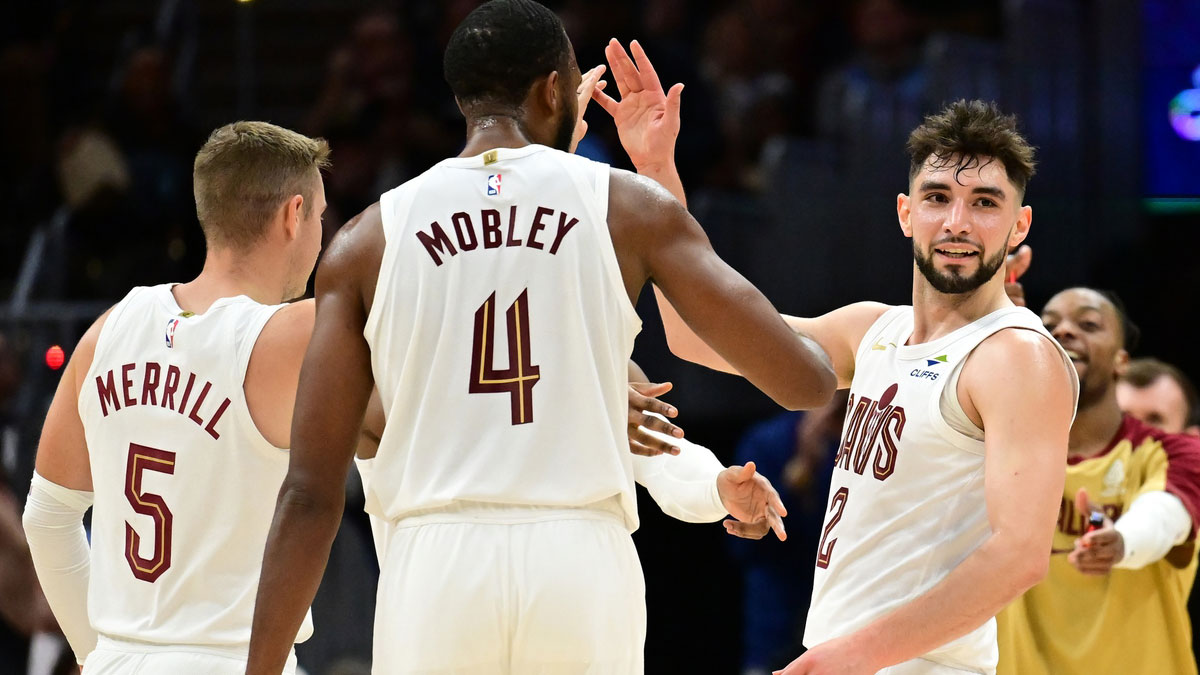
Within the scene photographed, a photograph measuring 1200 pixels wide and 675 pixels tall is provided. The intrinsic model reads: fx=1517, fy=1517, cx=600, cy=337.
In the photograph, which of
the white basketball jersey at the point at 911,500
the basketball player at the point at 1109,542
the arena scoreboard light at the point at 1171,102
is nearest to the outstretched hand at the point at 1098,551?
the basketball player at the point at 1109,542

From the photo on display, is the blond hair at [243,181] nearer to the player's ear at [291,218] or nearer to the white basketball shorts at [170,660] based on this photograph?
the player's ear at [291,218]

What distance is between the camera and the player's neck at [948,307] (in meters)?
3.89

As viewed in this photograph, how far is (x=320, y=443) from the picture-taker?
3074 mm

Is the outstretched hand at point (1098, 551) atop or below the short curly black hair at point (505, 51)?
below

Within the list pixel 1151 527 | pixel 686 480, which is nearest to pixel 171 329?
pixel 686 480

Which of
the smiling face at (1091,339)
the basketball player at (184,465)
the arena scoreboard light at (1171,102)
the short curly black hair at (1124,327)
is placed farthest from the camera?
the arena scoreboard light at (1171,102)

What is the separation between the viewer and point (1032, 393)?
11.7ft

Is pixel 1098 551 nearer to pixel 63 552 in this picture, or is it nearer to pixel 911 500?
pixel 911 500

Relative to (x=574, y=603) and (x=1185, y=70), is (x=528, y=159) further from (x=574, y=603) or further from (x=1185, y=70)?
(x=1185, y=70)

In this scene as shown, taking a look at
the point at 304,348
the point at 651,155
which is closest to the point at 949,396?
→ the point at 651,155

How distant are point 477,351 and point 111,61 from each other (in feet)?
31.8

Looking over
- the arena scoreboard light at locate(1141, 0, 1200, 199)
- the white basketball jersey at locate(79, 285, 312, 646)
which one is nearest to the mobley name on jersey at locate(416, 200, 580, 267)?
the white basketball jersey at locate(79, 285, 312, 646)

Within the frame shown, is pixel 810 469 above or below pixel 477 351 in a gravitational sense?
below

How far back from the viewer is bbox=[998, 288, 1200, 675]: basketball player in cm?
498
